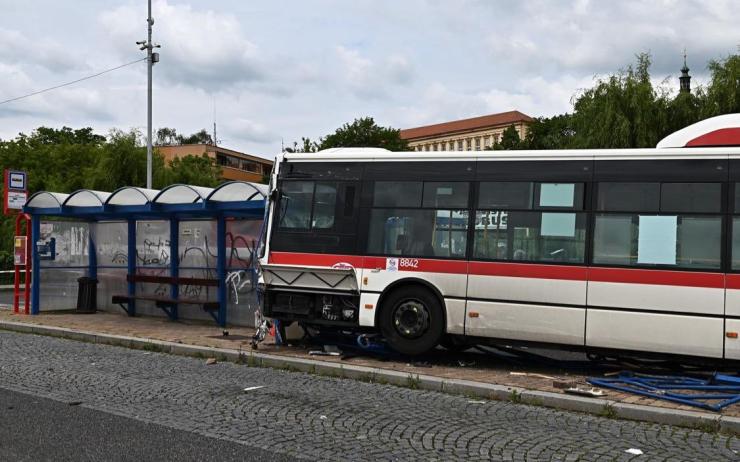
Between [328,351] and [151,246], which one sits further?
[151,246]

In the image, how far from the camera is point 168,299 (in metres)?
14.5

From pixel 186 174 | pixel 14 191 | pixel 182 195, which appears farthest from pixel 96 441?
pixel 186 174

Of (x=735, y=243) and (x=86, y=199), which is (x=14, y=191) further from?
(x=735, y=243)

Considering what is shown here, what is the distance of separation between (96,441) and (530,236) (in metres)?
5.68

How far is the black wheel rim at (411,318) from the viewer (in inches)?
368

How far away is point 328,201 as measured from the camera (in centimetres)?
1025

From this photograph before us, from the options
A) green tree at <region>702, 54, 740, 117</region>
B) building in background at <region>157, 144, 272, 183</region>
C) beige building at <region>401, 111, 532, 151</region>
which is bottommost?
green tree at <region>702, 54, 740, 117</region>

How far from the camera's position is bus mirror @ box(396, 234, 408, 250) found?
9656 mm

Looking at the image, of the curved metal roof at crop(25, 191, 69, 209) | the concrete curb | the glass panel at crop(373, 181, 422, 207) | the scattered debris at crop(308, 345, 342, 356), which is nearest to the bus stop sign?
the curved metal roof at crop(25, 191, 69, 209)

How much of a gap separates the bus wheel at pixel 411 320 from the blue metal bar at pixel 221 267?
513cm

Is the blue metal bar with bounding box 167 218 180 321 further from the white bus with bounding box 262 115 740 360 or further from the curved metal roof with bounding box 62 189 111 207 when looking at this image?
the white bus with bounding box 262 115 740 360

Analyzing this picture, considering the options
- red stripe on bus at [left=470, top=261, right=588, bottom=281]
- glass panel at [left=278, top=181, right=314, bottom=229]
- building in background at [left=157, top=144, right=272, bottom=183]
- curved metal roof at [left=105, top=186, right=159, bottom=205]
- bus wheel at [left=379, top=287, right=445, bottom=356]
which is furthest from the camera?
building in background at [left=157, top=144, right=272, bottom=183]

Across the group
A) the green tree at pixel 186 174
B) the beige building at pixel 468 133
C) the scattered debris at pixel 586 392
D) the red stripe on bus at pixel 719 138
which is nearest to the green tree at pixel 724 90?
the red stripe on bus at pixel 719 138

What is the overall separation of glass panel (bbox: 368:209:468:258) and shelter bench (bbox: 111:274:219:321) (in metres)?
5.14
